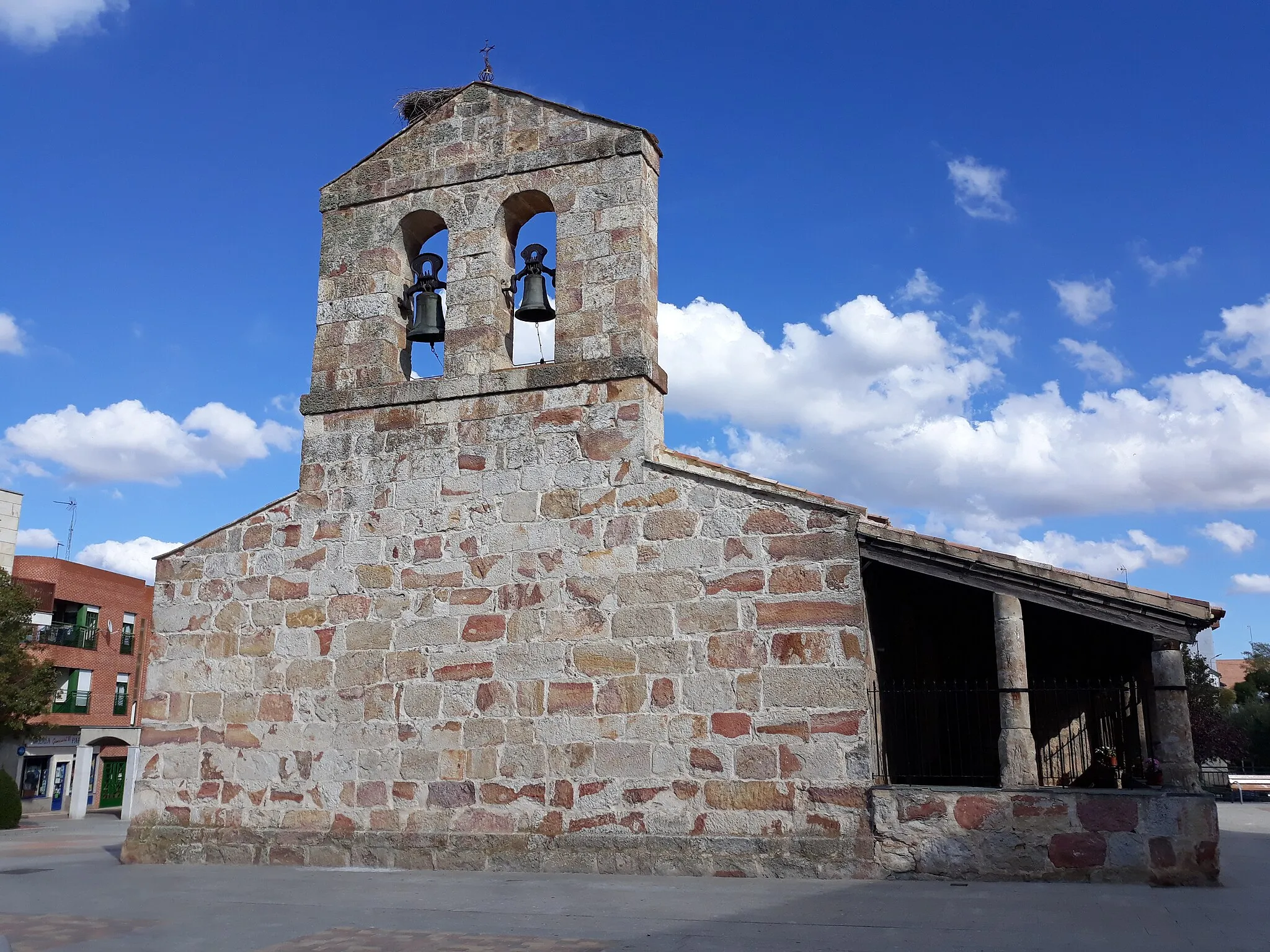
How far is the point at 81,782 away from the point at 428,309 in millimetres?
19502

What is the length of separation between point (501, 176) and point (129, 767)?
61.4 feet

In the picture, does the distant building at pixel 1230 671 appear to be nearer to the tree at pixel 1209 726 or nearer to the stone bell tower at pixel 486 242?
the tree at pixel 1209 726

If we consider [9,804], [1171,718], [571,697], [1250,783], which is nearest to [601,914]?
[571,697]

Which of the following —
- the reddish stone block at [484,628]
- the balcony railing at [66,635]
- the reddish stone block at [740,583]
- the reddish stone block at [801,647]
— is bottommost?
the reddish stone block at [801,647]

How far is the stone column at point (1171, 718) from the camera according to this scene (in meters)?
7.18

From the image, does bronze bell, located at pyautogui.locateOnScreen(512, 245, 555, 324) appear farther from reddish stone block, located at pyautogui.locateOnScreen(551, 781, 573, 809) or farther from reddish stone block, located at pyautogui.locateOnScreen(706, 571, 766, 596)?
reddish stone block, located at pyautogui.locateOnScreen(551, 781, 573, 809)

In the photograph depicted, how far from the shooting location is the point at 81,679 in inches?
1139

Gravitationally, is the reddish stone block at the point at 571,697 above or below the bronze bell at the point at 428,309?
below

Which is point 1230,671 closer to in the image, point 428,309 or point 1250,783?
point 1250,783

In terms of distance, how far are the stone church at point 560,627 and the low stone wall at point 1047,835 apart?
0.02m

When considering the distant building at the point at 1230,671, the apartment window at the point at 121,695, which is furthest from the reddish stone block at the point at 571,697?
the distant building at the point at 1230,671

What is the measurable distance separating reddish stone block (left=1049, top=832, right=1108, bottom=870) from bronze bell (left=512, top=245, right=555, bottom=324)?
5.86 metres

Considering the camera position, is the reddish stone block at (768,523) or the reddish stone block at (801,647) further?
the reddish stone block at (768,523)

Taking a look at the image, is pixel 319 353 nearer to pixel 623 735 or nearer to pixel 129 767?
pixel 623 735
